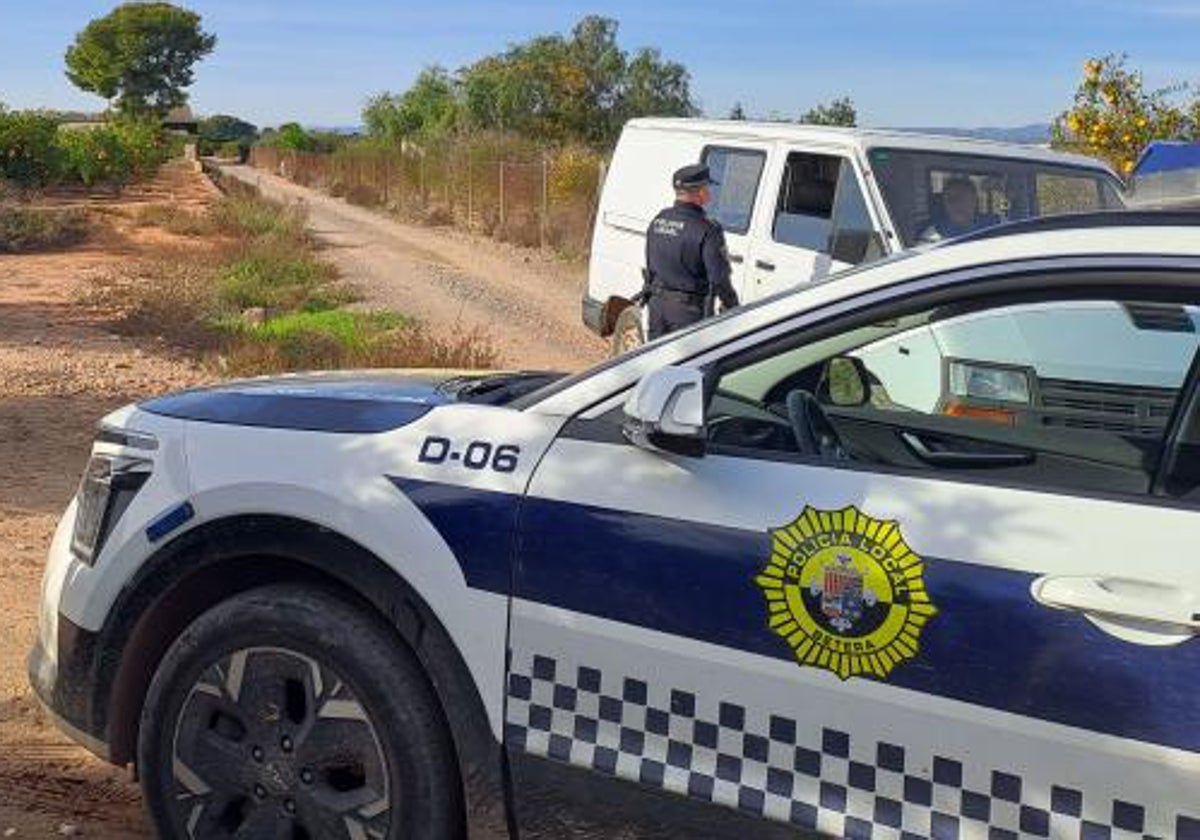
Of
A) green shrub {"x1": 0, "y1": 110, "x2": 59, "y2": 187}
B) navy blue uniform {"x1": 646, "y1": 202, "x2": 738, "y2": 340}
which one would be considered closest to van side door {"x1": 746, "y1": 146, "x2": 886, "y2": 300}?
navy blue uniform {"x1": 646, "y1": 202, "x2": 738, "y2": 340}

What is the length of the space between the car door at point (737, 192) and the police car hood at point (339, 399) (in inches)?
192

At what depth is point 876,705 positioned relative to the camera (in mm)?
2344

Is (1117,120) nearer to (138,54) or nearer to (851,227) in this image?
(851,227)

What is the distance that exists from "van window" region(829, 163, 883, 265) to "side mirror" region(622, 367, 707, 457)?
499cm

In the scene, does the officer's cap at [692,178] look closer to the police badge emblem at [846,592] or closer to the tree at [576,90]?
the police badge emblem at [846,592]

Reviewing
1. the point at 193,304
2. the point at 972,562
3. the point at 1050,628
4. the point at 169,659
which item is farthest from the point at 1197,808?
the point at 193,304

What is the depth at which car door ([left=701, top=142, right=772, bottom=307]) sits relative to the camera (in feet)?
27.6

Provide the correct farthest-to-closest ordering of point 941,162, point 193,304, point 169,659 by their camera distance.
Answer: point 193,304 < point 941,162 < point 169,659

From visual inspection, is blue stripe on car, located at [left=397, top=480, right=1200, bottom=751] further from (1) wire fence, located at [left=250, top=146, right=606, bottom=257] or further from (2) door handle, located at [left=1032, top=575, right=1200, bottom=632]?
(1) wire fence, located at [left=250, top=146, right=606, bottom=257]

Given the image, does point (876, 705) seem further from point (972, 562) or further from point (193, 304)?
point (193, 304)

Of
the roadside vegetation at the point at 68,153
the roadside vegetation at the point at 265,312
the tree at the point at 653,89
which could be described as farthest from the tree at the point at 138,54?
the roadside vegetation at the point at 265,312

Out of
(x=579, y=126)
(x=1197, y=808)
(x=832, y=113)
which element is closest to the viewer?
(x=1197, y=808)

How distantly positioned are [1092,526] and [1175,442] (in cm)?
59

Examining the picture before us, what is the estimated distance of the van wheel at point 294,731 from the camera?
111 inches
